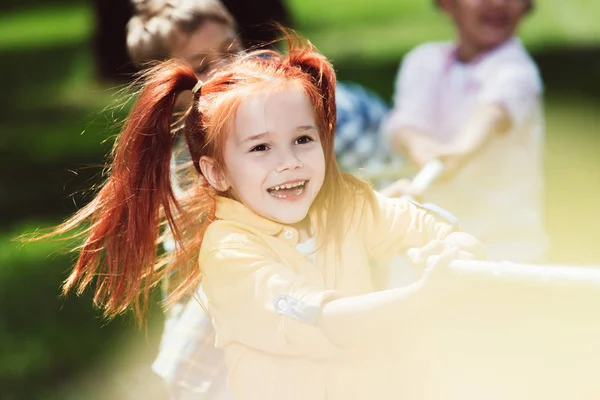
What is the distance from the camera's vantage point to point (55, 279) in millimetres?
3855

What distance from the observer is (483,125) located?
3176mm

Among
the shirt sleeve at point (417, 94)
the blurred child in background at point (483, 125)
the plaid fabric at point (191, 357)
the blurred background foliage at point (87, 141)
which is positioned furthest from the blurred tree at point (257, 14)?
the plaid fabric at point (191, 357)

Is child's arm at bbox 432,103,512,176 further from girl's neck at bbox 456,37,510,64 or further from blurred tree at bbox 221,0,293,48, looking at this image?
blurred tree at bbox 221,0,293,48

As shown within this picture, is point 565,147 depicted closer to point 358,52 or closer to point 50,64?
point 358,52

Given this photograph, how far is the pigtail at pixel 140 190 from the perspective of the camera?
71.9 inches

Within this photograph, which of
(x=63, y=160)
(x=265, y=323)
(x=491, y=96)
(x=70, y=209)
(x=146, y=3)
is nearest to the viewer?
(x=265, y=323)

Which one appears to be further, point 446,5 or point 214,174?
point 446,5

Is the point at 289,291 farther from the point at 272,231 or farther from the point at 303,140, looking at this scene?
the point at 303,140

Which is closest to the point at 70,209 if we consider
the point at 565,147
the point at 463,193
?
the point at 463,193

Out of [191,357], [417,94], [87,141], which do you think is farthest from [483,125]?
[87,141]

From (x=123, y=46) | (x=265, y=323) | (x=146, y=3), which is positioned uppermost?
(x=146, y=3)

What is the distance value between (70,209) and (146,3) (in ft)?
6.81

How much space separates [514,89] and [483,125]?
19 cm

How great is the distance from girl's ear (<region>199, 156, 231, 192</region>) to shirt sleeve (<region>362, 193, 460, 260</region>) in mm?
244
